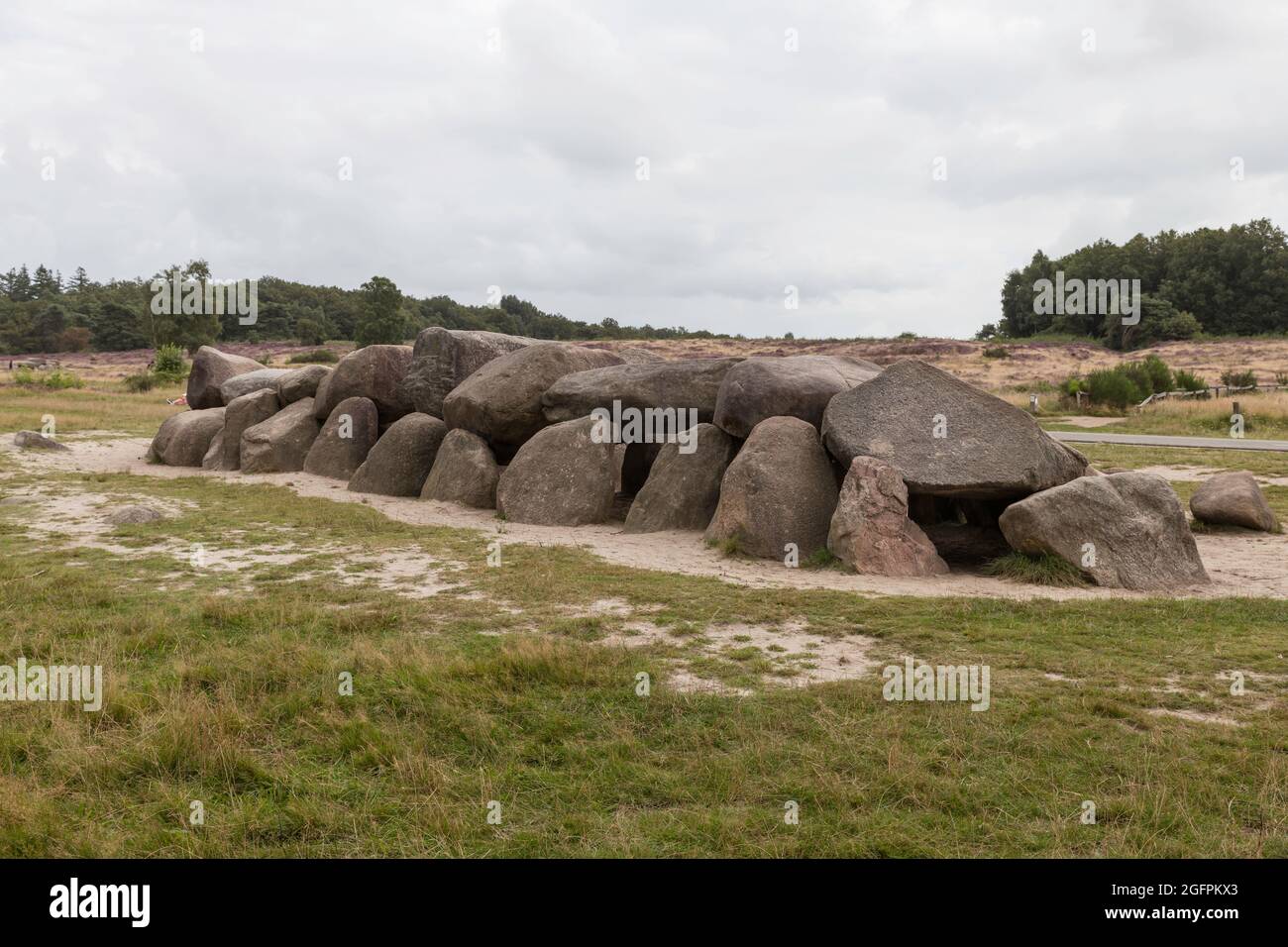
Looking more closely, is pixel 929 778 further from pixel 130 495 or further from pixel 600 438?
pixel 130 495

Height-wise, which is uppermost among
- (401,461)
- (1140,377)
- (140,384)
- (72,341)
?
(72,341)

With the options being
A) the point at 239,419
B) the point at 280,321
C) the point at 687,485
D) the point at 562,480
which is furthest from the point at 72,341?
the point at 687,485

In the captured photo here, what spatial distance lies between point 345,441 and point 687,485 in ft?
27.7

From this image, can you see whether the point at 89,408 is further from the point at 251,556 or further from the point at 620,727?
the point at 620,727

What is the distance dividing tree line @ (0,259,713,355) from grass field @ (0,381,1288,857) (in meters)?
61.6

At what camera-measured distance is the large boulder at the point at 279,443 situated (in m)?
18.9

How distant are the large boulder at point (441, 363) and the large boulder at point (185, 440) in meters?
5.74

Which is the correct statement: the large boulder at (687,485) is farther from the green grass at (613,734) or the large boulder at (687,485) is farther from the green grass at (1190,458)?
the green grass at (1190,458)

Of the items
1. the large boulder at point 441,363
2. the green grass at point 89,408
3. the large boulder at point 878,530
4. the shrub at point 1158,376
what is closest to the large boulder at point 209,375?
the green grass at point 89,408

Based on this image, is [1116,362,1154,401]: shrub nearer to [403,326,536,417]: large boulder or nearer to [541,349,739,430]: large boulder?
[541,349,739,430]: large boulder

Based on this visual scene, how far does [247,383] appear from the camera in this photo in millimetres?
23172

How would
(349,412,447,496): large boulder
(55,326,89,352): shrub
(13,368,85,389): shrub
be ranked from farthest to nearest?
(55,326,89,352): shrub < (13,368,85,389): shrub < (349,412,447,496): large boulder

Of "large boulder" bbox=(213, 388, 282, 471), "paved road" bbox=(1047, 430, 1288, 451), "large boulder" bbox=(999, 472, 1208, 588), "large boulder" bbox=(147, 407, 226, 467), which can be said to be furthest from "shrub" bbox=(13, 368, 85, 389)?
"large boulder" bbox=(999, 472, 1208, 588)

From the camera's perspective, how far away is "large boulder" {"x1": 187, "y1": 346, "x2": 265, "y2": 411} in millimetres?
24453
